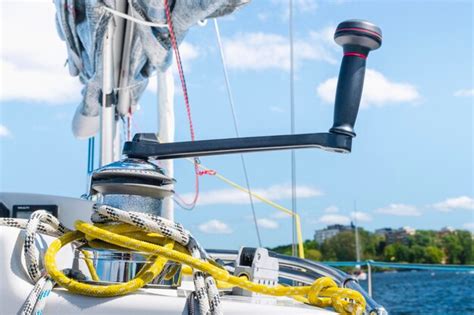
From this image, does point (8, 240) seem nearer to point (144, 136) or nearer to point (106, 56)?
point (144, 136)

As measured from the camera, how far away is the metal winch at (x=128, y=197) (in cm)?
94

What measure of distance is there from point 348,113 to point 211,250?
619mm

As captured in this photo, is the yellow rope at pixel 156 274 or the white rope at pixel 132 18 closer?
the yellow rope at pixel 156 274

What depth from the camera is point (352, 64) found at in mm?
1025

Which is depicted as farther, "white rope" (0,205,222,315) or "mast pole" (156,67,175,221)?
"mast pole" (156,67,175,221)

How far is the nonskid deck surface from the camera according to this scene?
85cm

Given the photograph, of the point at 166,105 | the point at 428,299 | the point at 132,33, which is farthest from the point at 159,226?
the point at 428,299

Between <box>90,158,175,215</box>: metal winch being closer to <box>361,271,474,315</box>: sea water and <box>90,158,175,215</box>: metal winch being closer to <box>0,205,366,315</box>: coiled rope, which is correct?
<box>0,205,366,315</box>: coiled rope

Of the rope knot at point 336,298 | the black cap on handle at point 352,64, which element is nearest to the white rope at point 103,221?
the rope knot at point 336,298

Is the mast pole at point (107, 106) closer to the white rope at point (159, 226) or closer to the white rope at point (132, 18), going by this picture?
the white rope at point (132, 18)

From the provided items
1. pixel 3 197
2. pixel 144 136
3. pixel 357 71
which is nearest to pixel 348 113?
pixel 357 71

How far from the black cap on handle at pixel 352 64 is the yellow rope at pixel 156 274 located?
0.26 meters

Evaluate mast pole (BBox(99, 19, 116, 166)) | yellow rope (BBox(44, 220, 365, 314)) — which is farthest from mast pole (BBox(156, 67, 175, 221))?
yellow rope (BBox(44, 220, 365, 314))

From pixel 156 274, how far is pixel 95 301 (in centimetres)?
10
